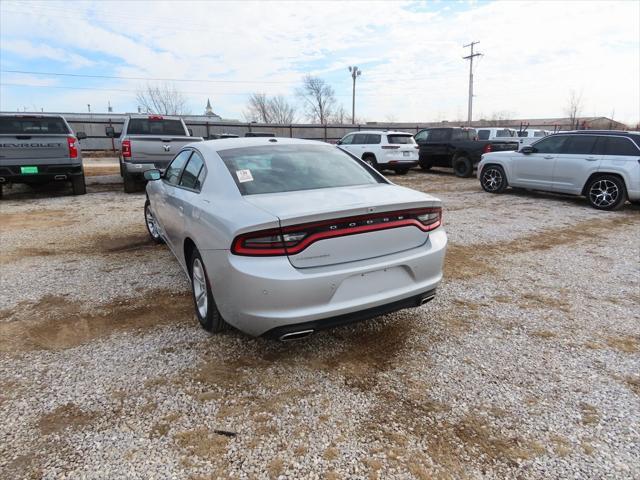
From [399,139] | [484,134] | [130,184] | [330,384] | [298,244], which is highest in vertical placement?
[484,134]

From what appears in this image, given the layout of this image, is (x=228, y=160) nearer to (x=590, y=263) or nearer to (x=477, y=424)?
(x=477, y=424)

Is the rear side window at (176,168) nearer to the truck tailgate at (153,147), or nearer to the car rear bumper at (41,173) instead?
the truck tailgate at (153,147)

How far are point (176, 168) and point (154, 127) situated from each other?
22.9 ft

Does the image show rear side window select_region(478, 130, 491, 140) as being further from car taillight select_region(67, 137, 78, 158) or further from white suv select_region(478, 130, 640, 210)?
car taillight select_region(67, 137, 78, 158)

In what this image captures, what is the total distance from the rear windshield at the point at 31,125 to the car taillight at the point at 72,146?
45cm

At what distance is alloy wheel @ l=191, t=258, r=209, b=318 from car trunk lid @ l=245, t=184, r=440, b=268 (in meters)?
0.76

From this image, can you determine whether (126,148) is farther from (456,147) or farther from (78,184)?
(456,147)

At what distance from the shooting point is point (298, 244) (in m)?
2.54

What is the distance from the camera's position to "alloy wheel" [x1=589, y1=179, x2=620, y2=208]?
8.58 m

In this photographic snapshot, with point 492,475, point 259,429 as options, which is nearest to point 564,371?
point 492,475

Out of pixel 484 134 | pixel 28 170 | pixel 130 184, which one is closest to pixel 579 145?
pixel 484 134

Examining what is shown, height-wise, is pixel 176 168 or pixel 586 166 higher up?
pixel 176 168

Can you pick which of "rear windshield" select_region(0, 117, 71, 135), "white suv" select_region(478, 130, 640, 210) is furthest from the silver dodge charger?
"rear windshield" select_region(0, 117, 71, 135)

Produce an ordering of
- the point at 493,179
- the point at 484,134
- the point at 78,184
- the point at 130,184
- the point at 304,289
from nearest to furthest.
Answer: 1. the point at 304,289
2. the point at 78,184
3. the point at 493,179
4. the point at 130,184
5. the point at 484,134
